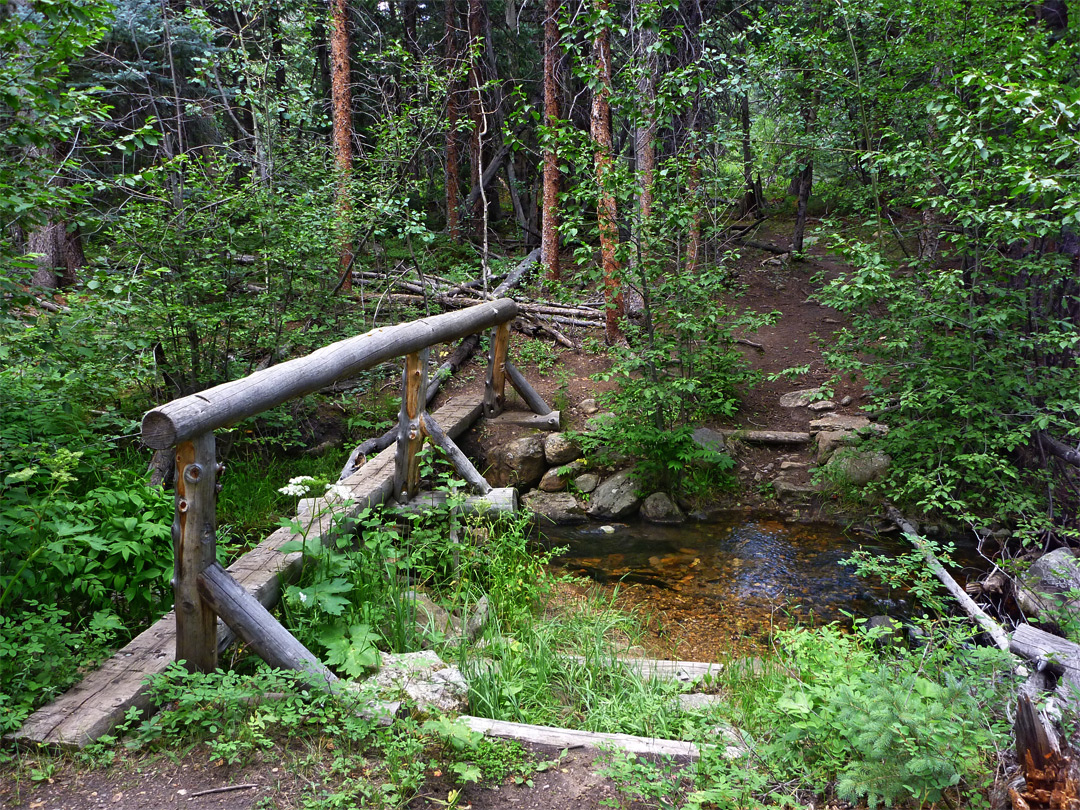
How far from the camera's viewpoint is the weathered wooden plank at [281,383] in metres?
2.79

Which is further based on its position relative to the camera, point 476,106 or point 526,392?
point 476,106

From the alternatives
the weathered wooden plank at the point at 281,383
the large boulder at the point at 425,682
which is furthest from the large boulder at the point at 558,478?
the large boulder at the point at 425,682

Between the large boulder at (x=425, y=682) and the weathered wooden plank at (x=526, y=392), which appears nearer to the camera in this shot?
the large boulder at (x=425, y=682)

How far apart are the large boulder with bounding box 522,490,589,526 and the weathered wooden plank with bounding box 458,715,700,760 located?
471 centimetres

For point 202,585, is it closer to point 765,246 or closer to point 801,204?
point 801,204

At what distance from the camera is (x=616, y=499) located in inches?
309

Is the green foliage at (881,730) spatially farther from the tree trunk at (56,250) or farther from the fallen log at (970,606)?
the tree trunk at (56,250)

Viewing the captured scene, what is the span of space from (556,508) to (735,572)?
2.28 m

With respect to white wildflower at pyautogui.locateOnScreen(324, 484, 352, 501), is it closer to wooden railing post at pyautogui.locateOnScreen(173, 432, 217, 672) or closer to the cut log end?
wooden railing post at pyautogui.locateOnScreen(173, 432, 217, 672)

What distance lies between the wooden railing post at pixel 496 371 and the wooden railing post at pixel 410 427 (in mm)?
2823

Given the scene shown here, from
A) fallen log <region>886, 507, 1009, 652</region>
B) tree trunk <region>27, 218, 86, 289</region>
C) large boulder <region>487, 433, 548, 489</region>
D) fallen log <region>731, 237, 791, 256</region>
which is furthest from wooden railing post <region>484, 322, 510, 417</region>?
fallen log <region>731, 237, 791, 256</region>

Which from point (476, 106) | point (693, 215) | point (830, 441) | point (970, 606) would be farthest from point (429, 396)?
point (476, 106)

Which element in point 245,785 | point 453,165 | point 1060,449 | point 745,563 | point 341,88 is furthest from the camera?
point 453,165

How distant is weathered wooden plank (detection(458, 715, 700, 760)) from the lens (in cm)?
278
